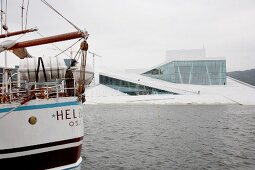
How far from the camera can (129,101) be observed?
91.2m

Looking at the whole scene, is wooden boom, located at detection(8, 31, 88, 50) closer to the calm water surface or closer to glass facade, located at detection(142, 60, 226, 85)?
the calm water surface

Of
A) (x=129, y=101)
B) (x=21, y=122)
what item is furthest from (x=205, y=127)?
(x=129, y=101)

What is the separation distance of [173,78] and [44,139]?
10182 centimetres

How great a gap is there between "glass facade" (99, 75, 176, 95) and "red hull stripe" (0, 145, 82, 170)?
290 feet

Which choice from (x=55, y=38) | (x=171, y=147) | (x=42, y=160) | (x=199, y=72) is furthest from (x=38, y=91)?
(x=199, y=72)

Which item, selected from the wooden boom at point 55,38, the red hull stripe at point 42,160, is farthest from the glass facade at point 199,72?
the red hull stripe at point 42,160

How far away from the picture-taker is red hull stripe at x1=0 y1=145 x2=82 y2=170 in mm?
14086

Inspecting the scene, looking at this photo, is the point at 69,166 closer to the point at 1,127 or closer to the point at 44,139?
the point at 44,139

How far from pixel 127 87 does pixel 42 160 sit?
100 metres

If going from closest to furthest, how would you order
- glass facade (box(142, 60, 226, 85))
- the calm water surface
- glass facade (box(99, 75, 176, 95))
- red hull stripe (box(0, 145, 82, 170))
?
red hull stripe (box(0, 145, 82, 170)) → the calm water surface → glass facade (box(99, 75, 176, 95)) → glass facade (box(142, 60, 226, 85))

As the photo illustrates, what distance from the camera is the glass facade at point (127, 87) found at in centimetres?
10779

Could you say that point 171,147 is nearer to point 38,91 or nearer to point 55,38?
point 38,91

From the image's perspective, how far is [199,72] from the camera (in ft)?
367

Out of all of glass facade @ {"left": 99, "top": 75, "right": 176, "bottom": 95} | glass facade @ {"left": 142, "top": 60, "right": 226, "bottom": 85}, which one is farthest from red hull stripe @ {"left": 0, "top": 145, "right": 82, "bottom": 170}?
glass facade @ {"left": 142, "top": 60, "right": 226, "bottom": 85}
